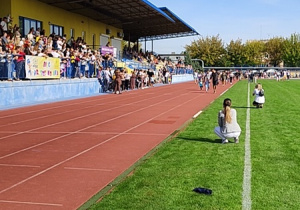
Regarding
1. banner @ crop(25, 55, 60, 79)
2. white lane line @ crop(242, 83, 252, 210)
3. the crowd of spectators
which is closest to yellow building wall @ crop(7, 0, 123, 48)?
the crowd of spectators

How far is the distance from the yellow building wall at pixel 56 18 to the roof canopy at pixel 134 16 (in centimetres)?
50

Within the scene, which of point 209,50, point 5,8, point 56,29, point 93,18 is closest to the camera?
point 5,8

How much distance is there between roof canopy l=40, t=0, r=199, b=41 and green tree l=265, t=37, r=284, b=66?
52.1 m

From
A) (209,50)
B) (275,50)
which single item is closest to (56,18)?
(209,50)

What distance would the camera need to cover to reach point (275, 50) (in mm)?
111625

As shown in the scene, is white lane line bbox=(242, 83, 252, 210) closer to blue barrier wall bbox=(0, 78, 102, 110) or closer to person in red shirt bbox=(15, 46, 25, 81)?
→ blue barrier wall bbox=(0, 78, 102, 110)

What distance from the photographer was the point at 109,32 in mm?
47500

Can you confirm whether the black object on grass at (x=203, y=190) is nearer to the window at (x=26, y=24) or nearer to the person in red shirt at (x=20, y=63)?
the person in red shirt at (x=20, y=63)

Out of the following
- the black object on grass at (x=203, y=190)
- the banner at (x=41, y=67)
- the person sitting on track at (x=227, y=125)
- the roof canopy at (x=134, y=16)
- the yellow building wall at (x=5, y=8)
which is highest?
the roof canopy at (x=134, y=16)

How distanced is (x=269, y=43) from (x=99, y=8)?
270 ft

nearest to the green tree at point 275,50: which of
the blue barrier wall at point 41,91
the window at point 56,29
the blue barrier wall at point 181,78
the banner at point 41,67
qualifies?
the blue barrier wall at point 181,78

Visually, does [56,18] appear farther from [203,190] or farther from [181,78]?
[181,78]

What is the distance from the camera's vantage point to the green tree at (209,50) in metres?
103

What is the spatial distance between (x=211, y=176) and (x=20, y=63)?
15.5m
